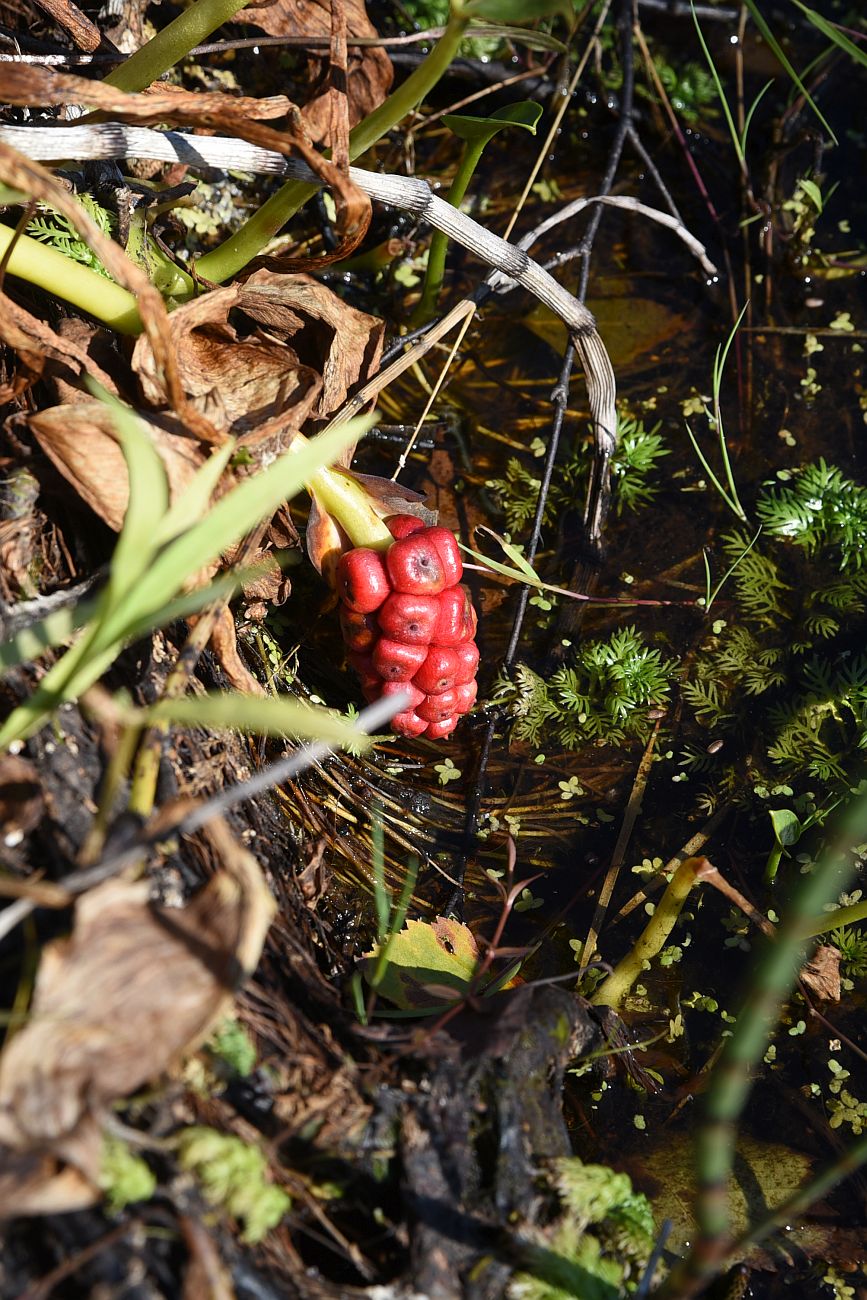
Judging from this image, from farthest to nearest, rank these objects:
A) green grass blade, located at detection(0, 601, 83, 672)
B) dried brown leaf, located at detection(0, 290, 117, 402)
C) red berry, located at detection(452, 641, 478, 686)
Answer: red berry, located at detection(452, 641, 478, 686)
dried brown leaf, located at detection(0, 290, 117, 402)
green grass blade, located at detection(0, 601, 83, 672)

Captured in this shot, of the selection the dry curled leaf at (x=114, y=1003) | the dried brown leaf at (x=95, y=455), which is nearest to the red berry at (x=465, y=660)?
the dried brown leaf at (x=95, y=455)

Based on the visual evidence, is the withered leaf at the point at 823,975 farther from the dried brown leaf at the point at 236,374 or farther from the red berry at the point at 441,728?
the dried brown leaf at the point at 236,374

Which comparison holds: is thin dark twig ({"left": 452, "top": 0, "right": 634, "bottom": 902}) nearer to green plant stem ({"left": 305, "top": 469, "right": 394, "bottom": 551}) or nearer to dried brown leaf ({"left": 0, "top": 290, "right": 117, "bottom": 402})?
green plant stem ({"left": 305, "top": 469, "right": 394, "bottom": 551})

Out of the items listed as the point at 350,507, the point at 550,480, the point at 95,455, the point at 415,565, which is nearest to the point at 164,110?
the point at 95,455

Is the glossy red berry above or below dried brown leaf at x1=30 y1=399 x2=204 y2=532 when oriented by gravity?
below

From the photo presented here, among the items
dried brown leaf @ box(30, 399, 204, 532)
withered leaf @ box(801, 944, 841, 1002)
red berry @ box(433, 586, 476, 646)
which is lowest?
withered leaf @ box(801, 944, 841, 1002)

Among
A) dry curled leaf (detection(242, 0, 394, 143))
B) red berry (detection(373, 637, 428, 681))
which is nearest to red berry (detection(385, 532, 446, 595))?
red berry (detection(373, 637, 428, 681))

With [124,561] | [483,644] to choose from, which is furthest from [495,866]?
[124,561]

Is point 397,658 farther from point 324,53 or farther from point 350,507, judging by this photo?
point 324,53
